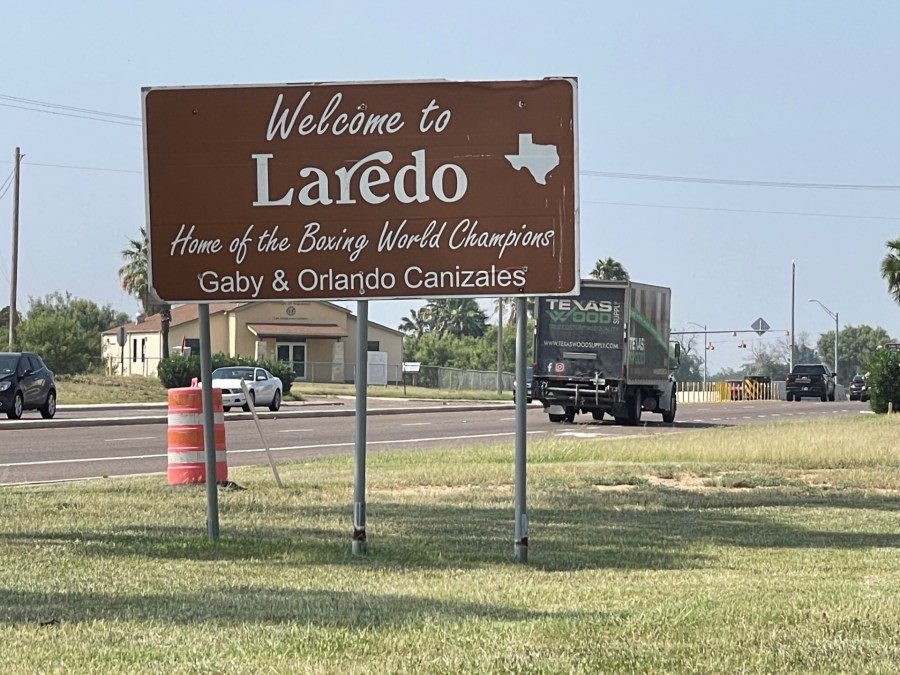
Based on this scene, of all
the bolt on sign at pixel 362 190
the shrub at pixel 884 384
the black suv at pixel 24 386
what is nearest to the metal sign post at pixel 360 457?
the bolt on sign at pixel 362 190

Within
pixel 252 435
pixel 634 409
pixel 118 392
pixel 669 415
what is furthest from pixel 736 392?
pixel 252 435

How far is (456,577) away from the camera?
9.33m

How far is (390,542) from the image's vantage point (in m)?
11.4

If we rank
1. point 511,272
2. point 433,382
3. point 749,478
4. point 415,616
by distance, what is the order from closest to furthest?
point 415,616, point 511,272, point 749,478, point 433,382

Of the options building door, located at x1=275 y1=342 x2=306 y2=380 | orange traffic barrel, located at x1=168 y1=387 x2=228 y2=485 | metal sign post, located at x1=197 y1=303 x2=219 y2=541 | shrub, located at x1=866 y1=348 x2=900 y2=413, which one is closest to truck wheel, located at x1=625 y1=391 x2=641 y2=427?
shrub, located at x1=866 y1=348 x2=900 y2=413

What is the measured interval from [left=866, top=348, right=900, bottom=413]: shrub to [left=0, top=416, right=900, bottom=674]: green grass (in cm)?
2728

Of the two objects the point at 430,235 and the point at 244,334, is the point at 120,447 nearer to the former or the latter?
the point at 430,235

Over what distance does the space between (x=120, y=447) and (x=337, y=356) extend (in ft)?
208

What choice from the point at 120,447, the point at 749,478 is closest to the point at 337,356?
the point at 120,447

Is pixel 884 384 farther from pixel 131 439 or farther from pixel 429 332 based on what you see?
pixel 429 332

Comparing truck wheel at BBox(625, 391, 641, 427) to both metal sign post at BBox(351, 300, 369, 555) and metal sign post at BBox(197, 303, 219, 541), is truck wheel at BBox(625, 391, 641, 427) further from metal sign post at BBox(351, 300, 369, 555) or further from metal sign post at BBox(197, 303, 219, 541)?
metal sign post at BBox(351, 300, 369, 555)

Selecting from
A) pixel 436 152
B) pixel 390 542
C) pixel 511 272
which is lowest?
pixel 390 542

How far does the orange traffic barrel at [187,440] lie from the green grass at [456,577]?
35 centimetres

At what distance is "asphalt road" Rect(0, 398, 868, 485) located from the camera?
2142 cm
